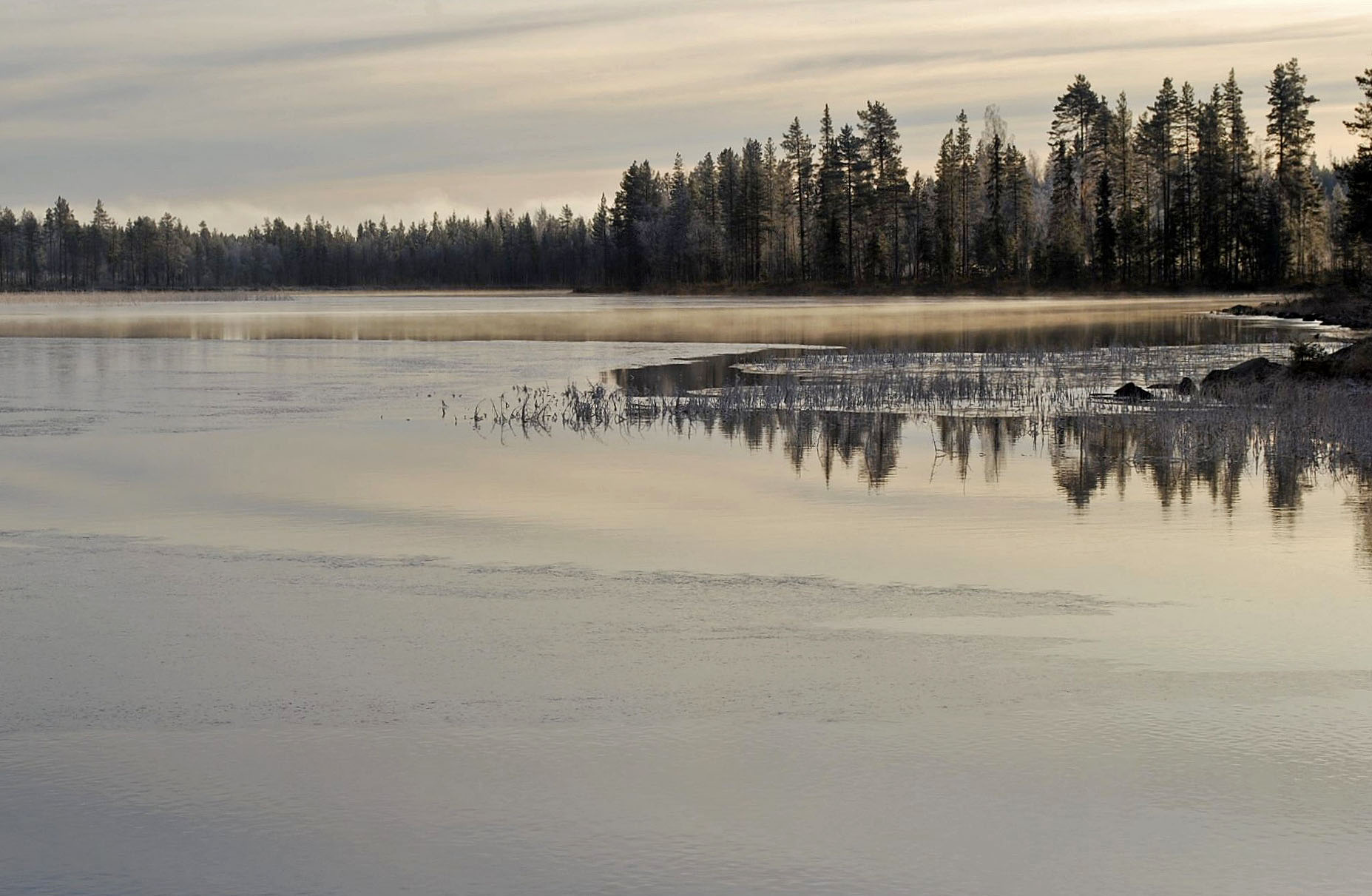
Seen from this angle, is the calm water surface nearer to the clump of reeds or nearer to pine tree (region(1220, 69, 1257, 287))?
the clump of reeds

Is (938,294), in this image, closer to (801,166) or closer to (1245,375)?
(801,166)

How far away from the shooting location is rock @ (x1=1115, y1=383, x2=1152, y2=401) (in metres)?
24.1

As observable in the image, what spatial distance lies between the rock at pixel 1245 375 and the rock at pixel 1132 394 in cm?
106

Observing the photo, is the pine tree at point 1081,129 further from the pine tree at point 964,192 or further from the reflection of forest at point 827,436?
the reflection of forest at point 827,436

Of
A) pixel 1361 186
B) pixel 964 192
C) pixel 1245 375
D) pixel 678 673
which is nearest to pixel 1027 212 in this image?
pixel 964 192

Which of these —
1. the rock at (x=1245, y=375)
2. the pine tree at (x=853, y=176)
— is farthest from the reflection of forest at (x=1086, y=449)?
the pine tree at (x=853, y=176)

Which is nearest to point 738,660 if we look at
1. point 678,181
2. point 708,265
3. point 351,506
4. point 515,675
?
point 515,675

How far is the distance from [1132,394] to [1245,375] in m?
2.25

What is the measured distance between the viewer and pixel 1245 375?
987 inches

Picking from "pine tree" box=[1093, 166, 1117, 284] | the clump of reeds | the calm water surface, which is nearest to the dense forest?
"pine tree" box=[1093, 166, 1117, 284]

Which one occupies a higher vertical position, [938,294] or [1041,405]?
[938,294]

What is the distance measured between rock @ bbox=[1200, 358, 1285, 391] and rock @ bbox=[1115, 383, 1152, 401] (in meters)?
1.06

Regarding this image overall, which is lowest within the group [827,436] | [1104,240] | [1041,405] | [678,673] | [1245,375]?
[678,673]

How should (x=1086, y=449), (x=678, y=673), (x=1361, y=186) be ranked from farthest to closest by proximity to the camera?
(x=1361, y=186) < (x=1086, y=449) < (x=678, y=673)
